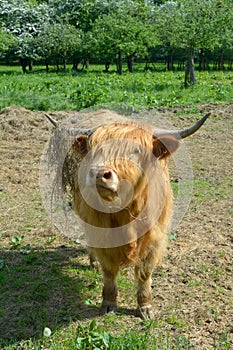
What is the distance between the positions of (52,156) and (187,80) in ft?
48.2

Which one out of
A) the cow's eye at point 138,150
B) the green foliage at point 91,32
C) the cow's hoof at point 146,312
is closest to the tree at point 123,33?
the green foliage at point 91,32

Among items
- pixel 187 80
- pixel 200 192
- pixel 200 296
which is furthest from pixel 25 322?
pixel 187 80

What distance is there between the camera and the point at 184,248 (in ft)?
15.2

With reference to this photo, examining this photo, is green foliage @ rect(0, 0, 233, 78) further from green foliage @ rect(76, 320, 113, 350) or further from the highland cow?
green foliage @ rect(76, 320, 113, 350)

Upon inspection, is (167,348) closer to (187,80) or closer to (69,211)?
(69,211)

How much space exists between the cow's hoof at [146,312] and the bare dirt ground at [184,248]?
58mm

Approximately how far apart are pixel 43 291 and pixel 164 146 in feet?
5.77

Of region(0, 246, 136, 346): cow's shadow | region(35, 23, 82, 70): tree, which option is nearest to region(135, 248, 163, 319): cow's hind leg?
region(0, 246, 136, 346): cow's shadow

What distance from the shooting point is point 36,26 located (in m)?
39.4

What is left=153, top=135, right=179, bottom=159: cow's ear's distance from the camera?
3014 millimetres

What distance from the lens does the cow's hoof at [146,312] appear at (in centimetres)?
349

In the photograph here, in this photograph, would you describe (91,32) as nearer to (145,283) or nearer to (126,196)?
(145,283)

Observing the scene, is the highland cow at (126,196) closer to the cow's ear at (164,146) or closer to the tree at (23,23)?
the cow's ear at (164,146)

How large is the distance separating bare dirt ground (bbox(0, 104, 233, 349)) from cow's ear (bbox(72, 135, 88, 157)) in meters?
1.34
